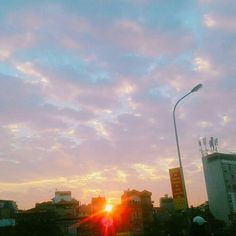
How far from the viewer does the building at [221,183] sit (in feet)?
353

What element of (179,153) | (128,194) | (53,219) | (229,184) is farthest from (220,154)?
(179,153)

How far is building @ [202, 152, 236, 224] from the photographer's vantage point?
108 metres

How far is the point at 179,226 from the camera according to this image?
274 ft

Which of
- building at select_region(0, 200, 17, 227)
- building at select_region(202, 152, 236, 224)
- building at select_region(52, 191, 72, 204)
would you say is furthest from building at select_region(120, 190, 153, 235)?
building at select_region(202, 152, 236, 224)

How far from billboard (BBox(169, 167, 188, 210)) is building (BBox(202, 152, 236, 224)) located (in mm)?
85917

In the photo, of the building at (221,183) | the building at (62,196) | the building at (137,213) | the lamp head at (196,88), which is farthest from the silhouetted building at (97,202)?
the lamp head at (196,88)

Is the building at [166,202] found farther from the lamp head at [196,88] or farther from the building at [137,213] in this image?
the lamp head at [196,88]

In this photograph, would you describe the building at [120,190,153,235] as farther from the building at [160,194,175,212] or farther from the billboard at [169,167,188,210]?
the billboard at [169,167,188,210]

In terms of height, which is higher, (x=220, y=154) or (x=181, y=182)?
(x=220, y=154)

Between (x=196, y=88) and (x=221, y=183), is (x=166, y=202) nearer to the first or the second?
(x=221, y=183)

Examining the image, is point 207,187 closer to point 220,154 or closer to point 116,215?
point 220,154

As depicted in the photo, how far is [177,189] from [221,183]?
91158 millimetres

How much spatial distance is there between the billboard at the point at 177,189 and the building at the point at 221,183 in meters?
85.9

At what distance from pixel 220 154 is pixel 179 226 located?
37292 millimetres
